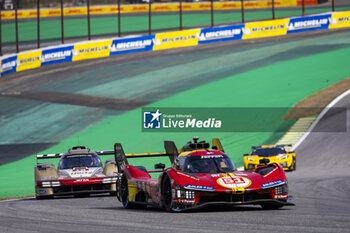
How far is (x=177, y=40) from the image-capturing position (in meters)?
59.7

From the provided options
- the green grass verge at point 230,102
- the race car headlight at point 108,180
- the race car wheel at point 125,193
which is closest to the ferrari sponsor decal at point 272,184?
the race car wheel at point 125,193

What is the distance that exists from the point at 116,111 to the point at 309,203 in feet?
86.7

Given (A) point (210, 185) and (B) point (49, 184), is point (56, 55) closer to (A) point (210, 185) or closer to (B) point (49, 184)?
(B) point (49, 184)

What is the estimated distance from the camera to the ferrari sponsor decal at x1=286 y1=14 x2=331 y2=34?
59.6m

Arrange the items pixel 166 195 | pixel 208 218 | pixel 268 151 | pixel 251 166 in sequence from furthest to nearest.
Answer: pixel 268 151, pixel 251 166, pixel 166 195, pixel 208 218

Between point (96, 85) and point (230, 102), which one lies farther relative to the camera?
point (96, 85)

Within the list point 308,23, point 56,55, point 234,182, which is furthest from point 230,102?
point 234,182

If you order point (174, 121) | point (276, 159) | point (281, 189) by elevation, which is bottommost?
point (174, 121)

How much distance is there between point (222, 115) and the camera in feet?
124

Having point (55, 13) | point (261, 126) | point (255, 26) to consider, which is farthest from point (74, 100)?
point (55, 13)

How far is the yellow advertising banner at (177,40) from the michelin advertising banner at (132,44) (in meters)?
0.61

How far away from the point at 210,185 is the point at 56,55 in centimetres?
4455

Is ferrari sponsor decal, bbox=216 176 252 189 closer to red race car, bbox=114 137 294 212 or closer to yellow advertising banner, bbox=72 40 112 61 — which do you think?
red race car, bbox=114 137 294 212

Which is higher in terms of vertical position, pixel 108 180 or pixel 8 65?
pixel 8 65
